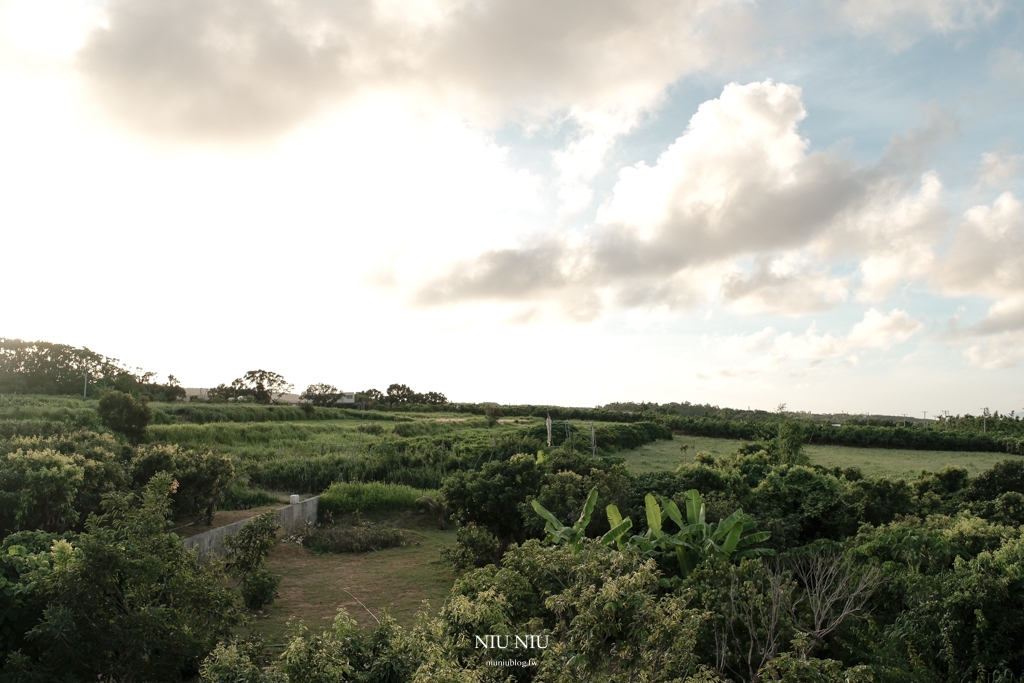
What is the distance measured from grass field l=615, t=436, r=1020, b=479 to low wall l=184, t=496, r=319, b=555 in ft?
40.5

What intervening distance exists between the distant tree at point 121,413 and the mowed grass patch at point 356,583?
9779 millimetres

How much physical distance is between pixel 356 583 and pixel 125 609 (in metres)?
5.00

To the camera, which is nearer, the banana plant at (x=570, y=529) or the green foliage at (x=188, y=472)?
the banana plant at (x=570, y=529)

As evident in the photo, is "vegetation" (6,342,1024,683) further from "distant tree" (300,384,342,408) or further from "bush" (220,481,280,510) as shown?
"distant tree" (300,384,342,408)

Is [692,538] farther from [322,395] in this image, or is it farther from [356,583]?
[322,395]

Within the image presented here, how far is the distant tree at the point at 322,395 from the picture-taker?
175 feet

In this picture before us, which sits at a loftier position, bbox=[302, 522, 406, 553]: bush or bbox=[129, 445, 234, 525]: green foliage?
bbox=[129, 445, 234, 525]: green foliage

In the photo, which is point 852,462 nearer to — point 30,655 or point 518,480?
Result: point 518,480

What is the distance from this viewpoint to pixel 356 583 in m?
10.1

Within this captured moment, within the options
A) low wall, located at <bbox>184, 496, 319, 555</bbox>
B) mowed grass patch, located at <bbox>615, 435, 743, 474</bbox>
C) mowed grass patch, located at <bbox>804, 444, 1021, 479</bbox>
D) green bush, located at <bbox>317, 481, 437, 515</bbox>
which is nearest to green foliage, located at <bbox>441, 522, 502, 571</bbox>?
low wall, located at <bbox>184, 496, 319, 555</bbox>

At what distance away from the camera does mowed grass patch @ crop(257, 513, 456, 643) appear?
8398 millimetres

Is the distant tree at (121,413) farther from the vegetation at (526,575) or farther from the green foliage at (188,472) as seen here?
the green foliage at (188,472)

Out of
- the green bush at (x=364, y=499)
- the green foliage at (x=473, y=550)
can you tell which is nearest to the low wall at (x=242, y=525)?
the green bush at (x=364, y=499)

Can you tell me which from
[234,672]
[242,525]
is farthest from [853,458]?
[234,672]
